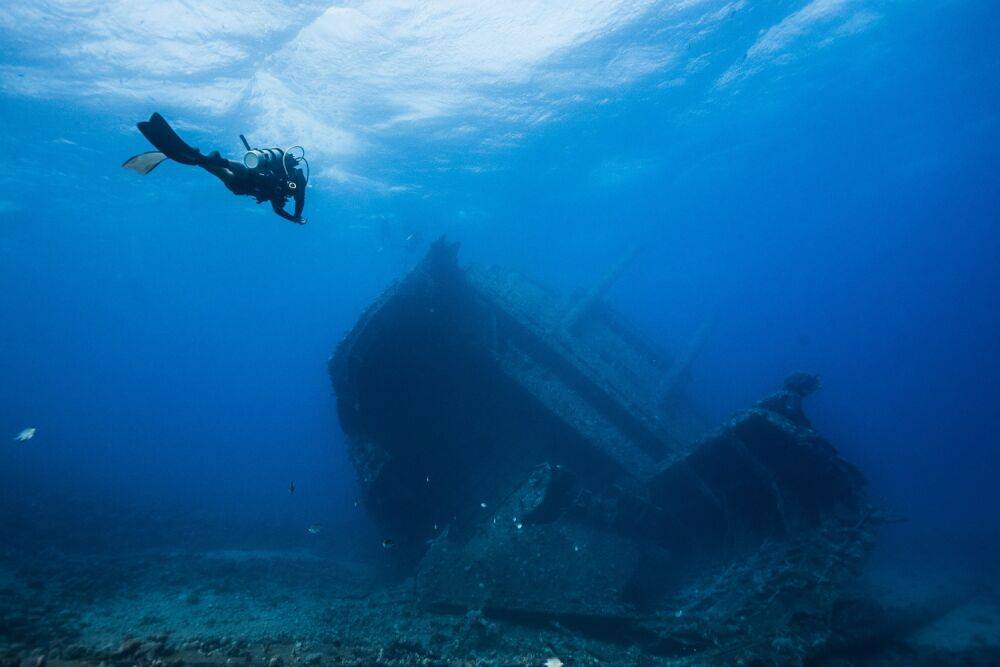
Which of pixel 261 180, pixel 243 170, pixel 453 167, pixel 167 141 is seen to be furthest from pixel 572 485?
pixel 453 167

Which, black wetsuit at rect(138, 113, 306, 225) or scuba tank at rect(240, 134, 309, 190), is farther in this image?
scuba tank at rect(240, 134, 309, 190)

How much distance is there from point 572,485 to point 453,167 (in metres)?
25.3

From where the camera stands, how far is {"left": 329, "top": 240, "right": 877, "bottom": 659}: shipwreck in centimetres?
573

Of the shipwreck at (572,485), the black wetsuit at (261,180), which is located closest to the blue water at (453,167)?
the shipwreck at (572,485)

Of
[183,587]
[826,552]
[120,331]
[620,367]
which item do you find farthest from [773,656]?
[120,331]

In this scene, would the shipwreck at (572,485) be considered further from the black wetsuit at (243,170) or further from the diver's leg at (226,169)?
the diver's leg at (226,169)

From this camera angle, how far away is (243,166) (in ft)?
11.9

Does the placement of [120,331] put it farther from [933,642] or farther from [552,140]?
[933,642]

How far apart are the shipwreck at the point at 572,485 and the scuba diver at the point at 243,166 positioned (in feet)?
14.4

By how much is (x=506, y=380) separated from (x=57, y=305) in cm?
13940

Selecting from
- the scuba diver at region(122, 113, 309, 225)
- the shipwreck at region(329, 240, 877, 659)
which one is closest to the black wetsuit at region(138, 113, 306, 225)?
the scuba diver at region(122, 113, 309, 225)

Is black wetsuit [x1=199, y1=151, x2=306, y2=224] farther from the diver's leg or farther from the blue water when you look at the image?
the blue water

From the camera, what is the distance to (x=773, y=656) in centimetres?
439

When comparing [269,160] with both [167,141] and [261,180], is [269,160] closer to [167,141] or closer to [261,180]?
[261,180]
